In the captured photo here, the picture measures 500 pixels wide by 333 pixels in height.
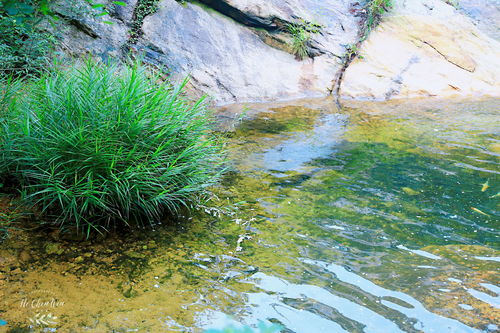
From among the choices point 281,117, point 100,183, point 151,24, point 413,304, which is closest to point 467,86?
point 281,117

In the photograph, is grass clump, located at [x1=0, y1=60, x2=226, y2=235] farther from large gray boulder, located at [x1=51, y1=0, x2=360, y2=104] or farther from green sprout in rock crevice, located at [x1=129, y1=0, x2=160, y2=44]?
green sprout in rock crevice, located at [x1=129, y1=0, x2=160, y2=44]

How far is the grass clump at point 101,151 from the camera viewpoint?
294cm

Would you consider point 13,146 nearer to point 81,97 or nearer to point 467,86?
point 81,97

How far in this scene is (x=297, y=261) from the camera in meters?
2.94

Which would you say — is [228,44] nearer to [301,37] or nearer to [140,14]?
[301,37]

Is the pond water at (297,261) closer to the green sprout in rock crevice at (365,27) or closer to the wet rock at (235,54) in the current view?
the wet rock at (235,54)

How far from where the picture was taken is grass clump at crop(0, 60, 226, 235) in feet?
9.66

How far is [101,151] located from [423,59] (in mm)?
8814

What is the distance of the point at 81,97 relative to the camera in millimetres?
3150

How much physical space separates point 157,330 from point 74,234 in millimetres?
1171

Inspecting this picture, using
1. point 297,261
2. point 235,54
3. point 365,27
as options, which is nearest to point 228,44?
point 235,54

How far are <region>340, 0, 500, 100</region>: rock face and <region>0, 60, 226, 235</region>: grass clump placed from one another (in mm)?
6040

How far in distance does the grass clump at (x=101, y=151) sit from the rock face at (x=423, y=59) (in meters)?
6.04

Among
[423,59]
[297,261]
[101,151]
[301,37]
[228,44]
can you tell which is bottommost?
[297,261]
